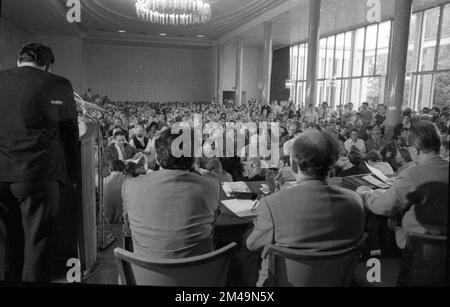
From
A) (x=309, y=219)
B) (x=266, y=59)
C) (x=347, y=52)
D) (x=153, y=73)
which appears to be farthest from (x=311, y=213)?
(x=153, y=73)

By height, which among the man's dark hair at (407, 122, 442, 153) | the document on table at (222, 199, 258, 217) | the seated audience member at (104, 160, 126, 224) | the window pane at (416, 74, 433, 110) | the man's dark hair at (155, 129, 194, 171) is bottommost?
the seated audience member at (104, 160, 126, 224)

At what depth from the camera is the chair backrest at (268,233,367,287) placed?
1.09 m

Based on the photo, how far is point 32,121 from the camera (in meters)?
1.55

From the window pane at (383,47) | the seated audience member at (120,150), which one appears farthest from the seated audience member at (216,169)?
the window pane at (383,47)

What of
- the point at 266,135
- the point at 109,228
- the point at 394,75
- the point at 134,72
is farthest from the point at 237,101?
the point at 109,228

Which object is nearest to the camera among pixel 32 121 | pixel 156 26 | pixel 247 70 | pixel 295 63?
pixel 32 121

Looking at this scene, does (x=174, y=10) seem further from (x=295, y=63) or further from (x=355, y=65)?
(x=295, y=63)

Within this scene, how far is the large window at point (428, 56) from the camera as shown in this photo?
7.34 meters

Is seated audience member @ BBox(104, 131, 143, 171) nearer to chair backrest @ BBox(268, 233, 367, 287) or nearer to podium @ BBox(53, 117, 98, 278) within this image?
podium @ BBox(53, 117, 98, 278)

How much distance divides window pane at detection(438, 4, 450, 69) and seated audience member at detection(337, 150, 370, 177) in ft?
19.8

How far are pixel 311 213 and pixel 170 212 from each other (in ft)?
1.56

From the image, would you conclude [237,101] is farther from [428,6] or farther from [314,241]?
[314,241]

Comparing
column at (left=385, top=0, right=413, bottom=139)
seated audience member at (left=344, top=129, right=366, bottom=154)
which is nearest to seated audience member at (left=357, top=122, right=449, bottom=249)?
seated audience member at (left=344, top=129, right=366, bottom=154)
